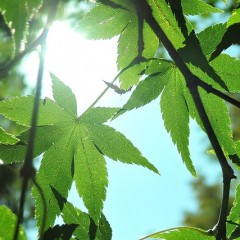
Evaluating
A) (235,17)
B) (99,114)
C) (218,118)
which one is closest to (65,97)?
(99,114)

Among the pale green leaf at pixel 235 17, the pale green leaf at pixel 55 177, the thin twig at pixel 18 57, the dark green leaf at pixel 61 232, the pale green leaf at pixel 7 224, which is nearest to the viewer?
the thin twig at pixel 18 57

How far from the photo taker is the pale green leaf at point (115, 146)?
1241 mm

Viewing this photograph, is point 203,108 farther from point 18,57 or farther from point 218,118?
point 18,57

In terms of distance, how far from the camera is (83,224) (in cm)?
120

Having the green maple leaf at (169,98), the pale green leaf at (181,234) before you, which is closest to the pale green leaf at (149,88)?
the green maple leaf at (169,98)

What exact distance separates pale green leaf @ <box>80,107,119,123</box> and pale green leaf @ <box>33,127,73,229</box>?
8 centimetres

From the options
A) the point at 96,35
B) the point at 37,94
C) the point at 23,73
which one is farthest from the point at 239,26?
the point at 23,73

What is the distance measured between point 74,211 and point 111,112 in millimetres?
293

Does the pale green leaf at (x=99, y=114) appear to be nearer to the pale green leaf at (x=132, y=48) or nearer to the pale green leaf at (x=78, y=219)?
the pale green leaf at (x=132, y=48)

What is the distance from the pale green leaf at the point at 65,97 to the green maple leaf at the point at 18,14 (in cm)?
61

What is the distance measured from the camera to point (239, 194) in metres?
1.25

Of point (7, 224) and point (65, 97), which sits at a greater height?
point (65, 97)

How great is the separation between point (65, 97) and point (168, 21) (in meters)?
0.38

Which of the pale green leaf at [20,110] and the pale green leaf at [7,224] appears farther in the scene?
the pale green leaf at [20,110]
